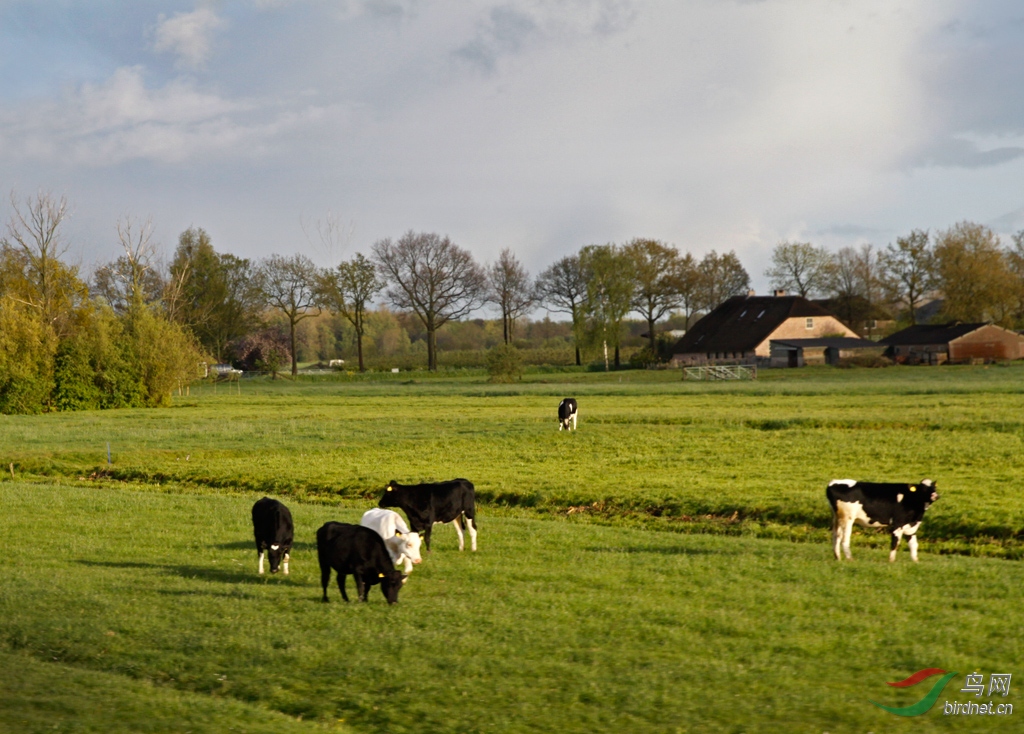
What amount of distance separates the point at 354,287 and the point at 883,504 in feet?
342

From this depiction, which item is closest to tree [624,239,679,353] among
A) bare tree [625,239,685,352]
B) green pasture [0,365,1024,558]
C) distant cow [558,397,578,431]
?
bare tree [625,239,685,352]

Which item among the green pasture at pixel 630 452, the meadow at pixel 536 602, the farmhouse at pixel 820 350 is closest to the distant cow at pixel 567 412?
the green pasture at pixel 630 452

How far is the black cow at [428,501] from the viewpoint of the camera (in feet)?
49.9

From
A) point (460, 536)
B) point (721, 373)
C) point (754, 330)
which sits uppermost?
point (754, 330)

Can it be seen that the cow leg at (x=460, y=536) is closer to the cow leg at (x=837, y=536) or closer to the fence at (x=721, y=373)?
the cow leg at (x=837, y=536)

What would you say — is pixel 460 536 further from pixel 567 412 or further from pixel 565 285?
pixel 565 285

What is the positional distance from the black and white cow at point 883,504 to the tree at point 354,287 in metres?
102

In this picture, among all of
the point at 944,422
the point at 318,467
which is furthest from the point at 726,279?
the point at 318,467

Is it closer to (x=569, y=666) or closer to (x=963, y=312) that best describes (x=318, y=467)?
(x=569, y=666)

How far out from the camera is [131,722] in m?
8.35

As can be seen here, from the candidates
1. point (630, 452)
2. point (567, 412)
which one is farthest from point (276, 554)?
point (567, 412)

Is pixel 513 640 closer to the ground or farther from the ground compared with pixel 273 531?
closer to the ground

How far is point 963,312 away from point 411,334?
100061 mm

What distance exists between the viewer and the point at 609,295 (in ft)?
382
